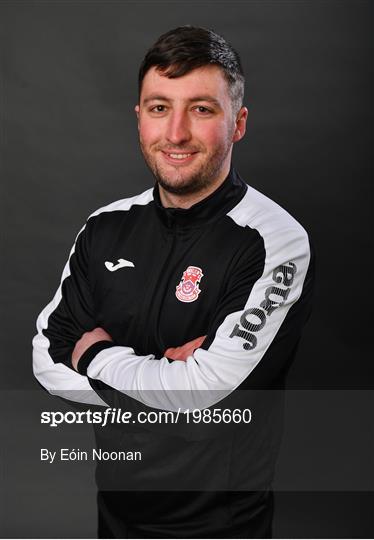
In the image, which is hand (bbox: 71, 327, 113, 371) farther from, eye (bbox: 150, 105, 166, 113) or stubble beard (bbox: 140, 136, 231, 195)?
eye (bbox: 150, 105, 166, 113)

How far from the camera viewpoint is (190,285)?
2125 millimetres

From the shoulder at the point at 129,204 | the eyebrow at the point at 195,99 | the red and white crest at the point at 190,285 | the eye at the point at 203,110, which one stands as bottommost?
the red and white crest at the point at 190,285

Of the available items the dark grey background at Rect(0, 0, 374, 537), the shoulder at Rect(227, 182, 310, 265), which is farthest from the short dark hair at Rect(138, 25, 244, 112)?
the dark grey background at Rect(0, 0, 374, 537)

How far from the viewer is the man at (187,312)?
204cm

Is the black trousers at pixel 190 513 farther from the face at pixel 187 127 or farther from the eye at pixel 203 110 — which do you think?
the eye at pixel 203 110

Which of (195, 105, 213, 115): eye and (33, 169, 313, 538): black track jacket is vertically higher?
(195, 105, 213, 115): eye

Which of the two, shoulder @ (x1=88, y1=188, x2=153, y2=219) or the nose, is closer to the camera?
the nose

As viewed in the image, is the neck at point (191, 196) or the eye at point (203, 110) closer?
Answer: the eye at point (203, 110)

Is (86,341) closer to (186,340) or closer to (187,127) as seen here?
(186,340)

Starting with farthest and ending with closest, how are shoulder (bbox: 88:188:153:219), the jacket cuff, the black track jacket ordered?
shoulder (bbox: 88:188:153:219) < the jacket cuff < the black track jacket

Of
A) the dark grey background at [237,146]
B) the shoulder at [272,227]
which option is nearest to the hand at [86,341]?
the shoulder at [272,227]

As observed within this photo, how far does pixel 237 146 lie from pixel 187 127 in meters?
0.85

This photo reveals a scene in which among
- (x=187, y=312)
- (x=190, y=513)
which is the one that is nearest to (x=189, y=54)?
(x=187, y=312)

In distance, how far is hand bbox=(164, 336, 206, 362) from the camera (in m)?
2.07
